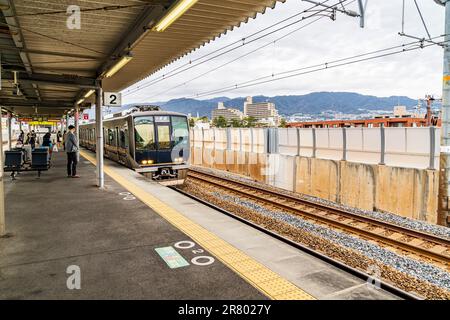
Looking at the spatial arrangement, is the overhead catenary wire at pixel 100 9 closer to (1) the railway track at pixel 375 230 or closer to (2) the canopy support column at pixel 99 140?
(2) the canopy support column at pixel 99 140

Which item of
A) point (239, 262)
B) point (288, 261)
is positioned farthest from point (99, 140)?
point (288, 261)

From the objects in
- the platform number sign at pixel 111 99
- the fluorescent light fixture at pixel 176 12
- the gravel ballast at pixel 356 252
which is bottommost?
the gravel ballast at pixel 356 252

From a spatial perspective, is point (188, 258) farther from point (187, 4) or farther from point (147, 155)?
point (147, 155)

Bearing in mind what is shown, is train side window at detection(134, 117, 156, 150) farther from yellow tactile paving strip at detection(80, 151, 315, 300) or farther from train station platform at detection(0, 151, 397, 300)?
Result: yellow tactile paving strip at detection(80, 151, 315, 300)

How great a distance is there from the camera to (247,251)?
4.71 metres

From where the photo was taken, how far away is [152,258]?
14.5ft

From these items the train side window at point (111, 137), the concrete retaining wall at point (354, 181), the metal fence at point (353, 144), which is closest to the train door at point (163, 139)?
the train side window at point (111, 137)

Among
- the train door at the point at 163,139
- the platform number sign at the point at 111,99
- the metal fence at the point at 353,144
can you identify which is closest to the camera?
the platform number sign at the point at 111,99

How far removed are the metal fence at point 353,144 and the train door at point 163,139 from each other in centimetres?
715

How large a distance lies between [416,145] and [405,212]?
253 cm

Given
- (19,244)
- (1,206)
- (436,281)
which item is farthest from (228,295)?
(436,281)

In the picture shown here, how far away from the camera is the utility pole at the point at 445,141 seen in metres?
9.67

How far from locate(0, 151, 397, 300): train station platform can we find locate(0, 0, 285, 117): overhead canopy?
11.5 ft

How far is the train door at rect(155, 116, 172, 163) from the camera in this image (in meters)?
12.9
